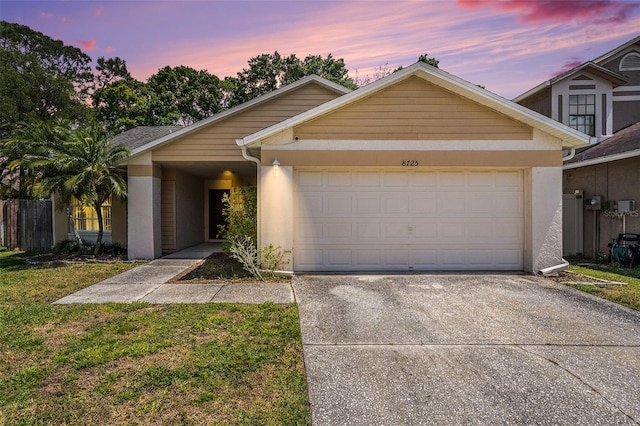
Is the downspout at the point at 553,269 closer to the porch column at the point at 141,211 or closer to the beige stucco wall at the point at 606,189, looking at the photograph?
the beige stucco wall at the point at 606,189

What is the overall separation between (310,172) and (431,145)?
9.07 feet

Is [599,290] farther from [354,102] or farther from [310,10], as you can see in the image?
[310,10]

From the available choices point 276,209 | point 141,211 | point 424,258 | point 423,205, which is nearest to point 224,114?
point 141,211

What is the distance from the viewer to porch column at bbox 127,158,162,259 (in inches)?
388

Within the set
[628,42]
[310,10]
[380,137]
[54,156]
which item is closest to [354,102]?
[380,137]

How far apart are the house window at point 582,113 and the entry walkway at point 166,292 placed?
37.2ft

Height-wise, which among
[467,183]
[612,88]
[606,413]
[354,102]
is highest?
[612,88]

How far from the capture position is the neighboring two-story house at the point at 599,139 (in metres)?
9.28

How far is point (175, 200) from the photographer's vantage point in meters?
11.1

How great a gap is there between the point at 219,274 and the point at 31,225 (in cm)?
947

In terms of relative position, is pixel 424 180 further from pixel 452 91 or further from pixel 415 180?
pixel 452 91

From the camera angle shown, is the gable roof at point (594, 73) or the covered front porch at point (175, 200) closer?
the covered front porch at point (175, 200)

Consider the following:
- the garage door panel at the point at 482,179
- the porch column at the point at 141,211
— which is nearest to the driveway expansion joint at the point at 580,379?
the garage door panel at the point at 482,179

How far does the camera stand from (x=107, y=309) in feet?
16.9
